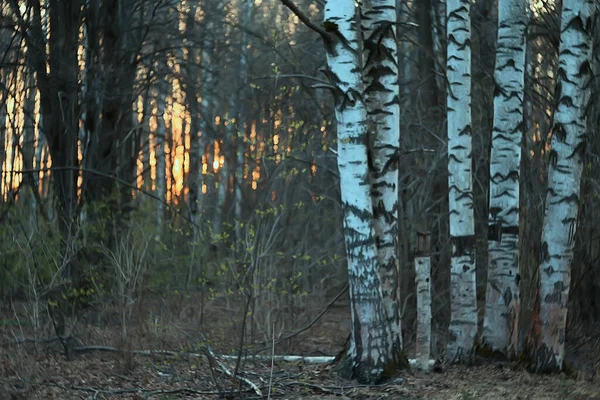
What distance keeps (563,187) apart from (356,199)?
226cm

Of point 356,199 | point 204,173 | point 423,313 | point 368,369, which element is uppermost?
point 204,173

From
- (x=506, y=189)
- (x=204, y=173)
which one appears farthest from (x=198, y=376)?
(x=204, y=173)

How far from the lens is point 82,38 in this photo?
50.7ft

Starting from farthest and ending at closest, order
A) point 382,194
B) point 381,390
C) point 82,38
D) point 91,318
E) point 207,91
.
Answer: point 207,91 < point 82,38 < point 91,318 < point 382,194 < point 381,390

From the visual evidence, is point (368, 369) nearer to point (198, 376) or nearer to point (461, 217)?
point (198, 376)

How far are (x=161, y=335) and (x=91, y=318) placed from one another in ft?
13.1

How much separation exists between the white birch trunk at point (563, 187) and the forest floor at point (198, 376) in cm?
40

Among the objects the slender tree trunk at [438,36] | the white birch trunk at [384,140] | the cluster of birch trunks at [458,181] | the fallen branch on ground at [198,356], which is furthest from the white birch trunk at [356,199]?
the slender tree trunk at [438,36]

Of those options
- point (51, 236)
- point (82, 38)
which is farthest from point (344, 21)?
point (82, 38)

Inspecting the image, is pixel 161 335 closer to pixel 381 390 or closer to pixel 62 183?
pixel 381 390

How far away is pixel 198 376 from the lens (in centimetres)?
899

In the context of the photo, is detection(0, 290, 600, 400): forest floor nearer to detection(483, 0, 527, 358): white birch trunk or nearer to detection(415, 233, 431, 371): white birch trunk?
detection(415, 233, 431, 371): white birch trunk

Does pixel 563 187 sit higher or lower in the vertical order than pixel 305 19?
lower

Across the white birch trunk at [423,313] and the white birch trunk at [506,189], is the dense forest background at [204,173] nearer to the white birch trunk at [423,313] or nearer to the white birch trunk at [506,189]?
the white birch trunk at [506,189]
